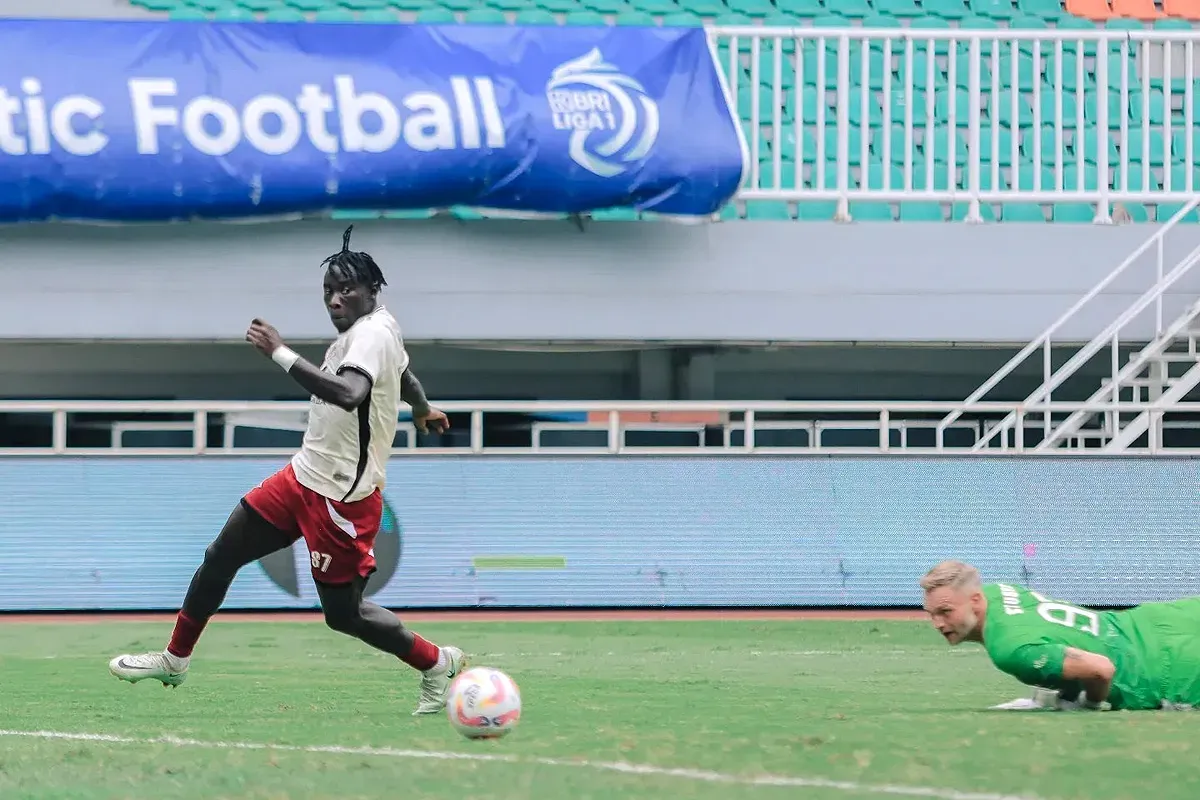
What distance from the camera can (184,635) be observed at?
22.7ft

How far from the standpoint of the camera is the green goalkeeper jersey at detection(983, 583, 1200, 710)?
606 centimetres

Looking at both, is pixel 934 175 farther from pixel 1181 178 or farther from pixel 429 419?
pixel 429 419

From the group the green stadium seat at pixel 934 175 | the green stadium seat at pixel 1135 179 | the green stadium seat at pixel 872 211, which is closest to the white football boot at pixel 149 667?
the green stadium seat at pixel 872 211

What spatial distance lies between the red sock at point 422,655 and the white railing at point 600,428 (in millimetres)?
7452

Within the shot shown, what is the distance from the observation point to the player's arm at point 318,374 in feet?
19.7

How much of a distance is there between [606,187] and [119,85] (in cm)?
434

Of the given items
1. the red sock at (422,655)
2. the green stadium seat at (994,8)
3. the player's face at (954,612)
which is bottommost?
the red sock at (422,655)

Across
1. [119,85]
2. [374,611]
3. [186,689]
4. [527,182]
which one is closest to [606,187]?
Answer: [527,182]

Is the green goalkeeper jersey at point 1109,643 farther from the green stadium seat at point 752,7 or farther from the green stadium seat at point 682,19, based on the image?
the green stadium seat at point 752,7

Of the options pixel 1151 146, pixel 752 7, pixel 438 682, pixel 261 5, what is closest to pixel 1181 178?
pixel 1151 146

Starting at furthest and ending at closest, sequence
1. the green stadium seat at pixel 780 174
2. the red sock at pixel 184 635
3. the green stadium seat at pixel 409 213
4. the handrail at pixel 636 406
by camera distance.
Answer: the green stadium seat at pixel 780 174 < the green stadium seat at pixel 409 213 < the handrail at pixel 636 406 < the red sock at pixel 184 635

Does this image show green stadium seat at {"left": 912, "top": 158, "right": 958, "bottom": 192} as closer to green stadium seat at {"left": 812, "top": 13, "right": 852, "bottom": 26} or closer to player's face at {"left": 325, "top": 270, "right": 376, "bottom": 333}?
green stadium seat at {"left": 812, "top": 13, "right": 852, "bottom": 26}

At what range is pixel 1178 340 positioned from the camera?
1638 cm

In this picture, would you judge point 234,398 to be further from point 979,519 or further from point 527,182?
point 979,519
